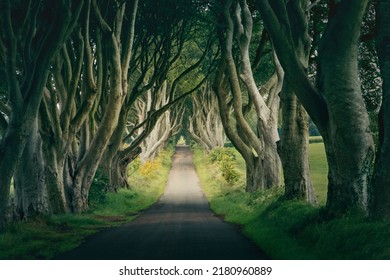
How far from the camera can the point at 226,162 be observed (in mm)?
41719

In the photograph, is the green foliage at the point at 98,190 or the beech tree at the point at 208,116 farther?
the beech tree at the point at 208,116

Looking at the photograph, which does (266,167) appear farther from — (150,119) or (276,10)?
(276,10)

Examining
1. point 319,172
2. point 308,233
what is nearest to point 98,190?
point 308,233

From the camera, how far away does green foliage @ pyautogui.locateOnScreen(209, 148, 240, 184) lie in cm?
3925

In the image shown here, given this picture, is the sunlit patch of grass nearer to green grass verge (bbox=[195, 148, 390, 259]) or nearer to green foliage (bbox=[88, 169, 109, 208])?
green grass verge (bbox=[195, 148, 390, 259])

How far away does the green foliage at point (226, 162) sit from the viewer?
129 ft

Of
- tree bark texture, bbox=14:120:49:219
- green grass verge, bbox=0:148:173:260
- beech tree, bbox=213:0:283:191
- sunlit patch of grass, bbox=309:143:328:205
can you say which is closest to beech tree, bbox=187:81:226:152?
sunlit patch of grass, bbox=309:143:328:205

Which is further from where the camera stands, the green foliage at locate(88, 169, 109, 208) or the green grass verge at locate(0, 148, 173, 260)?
the green foliage at locate(88, 169, 109, 208)

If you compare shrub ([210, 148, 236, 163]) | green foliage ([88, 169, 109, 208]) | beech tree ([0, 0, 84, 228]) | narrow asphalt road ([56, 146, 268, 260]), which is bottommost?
narrow asphalt road ([56, 146, 268, 260])

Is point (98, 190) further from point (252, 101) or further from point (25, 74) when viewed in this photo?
point (25, 74)

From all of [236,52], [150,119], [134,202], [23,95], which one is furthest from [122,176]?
[23,95]

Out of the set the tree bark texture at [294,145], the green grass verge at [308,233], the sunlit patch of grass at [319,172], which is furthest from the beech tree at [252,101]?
the tree bark texture at [294,145]

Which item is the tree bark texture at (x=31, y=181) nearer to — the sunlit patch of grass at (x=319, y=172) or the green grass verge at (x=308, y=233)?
the green grass verge at (x=308, y=233)

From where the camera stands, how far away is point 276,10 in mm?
13031
